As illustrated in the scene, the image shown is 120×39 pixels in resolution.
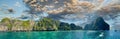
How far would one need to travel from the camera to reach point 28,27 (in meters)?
4.53

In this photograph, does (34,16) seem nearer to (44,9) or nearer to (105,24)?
(44,9)

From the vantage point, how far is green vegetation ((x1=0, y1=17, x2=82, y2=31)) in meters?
4.34

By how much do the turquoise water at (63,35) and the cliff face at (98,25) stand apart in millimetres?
129

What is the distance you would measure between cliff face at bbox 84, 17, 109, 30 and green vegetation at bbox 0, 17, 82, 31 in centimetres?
25

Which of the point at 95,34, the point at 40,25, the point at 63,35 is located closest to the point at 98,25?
the point at 95,34

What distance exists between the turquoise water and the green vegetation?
0.11 m

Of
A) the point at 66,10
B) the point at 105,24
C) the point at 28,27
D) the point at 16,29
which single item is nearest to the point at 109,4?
the point at 105,24

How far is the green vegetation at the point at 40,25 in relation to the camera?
4.34 meters

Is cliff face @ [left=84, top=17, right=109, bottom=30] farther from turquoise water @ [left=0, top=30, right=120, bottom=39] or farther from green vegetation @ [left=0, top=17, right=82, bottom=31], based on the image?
green vegetation @ [left=0, top=17, right=82, bottom=31]

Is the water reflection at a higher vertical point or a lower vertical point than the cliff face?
lower

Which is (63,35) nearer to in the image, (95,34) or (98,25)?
(95,34)

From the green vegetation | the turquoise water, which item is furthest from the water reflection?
the green vegetation

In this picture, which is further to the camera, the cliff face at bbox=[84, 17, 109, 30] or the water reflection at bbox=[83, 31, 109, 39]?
the water reflection at bbox=[83, 31, 109, 39]

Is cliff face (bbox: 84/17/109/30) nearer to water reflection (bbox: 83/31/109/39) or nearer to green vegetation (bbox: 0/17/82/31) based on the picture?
water reflection (bbox: 83/31/109/39)
